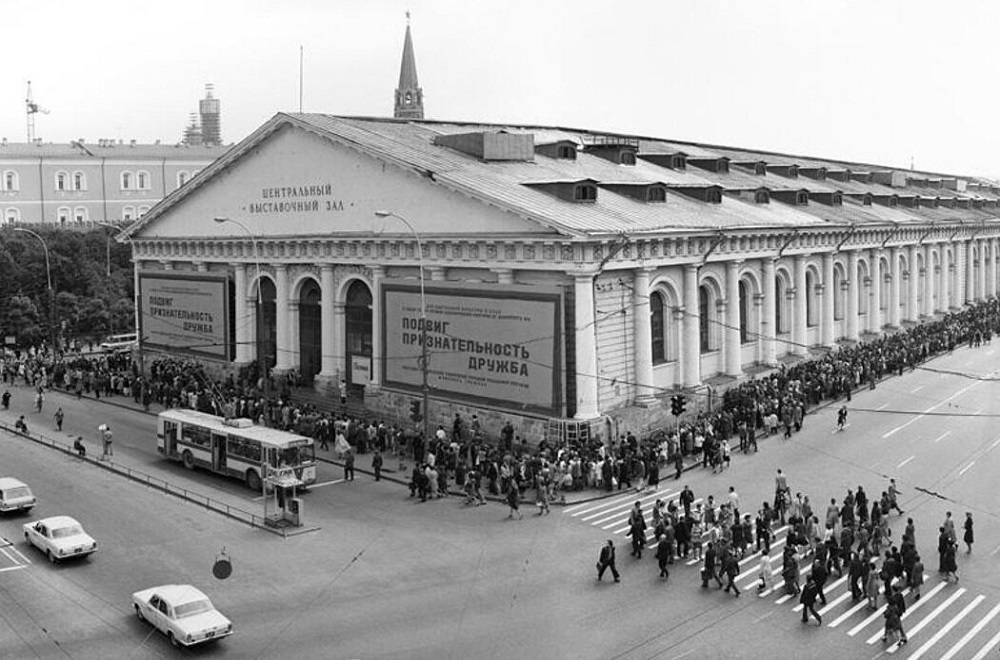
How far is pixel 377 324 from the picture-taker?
5034cm

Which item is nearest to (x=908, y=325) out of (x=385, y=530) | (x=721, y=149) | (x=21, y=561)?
(x=721, y=149)

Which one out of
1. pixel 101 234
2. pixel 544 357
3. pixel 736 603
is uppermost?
pixel 101 234

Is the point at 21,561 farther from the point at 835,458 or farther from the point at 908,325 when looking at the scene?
the point at 908,325

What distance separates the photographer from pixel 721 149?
8325 cm

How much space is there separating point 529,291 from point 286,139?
18524 millimetres

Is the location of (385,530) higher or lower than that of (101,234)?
lower

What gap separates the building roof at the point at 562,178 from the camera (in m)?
44.6

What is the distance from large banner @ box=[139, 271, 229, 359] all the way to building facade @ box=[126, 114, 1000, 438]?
136mm

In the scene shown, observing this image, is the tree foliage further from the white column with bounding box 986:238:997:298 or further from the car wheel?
the white column with bounding box 986:238:997:298

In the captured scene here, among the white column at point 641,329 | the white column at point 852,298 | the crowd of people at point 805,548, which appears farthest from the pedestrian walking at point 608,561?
the white column at point 852,298

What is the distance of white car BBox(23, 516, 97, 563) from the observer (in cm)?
2989

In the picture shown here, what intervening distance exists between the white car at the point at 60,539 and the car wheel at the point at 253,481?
7.74 metres

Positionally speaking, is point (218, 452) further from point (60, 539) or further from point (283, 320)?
point (283, 320)

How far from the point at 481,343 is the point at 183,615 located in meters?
23.3
